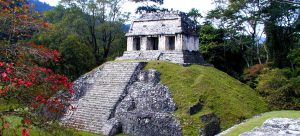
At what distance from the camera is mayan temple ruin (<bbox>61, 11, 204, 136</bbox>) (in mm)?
12172

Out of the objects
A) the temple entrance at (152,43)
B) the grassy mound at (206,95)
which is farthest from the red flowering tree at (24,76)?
the temple entrance at (152,43)

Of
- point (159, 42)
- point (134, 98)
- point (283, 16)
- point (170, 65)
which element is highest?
point (283, 16)

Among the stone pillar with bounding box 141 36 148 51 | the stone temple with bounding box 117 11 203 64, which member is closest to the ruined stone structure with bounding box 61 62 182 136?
the stone temple with bounding box 117 11 203 64

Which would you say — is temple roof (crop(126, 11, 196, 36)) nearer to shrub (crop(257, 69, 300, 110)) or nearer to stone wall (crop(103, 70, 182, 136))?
stone wall (crop(103, 70, 182, 136))

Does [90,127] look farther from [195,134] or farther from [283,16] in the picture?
[283,16]

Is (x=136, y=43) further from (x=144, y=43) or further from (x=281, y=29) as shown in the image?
(x=281, y=29)

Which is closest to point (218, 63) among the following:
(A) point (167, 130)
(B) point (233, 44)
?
(B) point (233, 44)

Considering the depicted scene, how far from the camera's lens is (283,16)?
Answer: 21609 millimetres

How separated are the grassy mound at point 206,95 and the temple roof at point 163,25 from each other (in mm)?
2530

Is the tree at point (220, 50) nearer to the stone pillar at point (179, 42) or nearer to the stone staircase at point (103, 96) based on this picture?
the stone pillar at point (179, 42)

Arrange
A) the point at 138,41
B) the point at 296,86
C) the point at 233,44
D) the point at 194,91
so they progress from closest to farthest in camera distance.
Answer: the point at 194,91 → the point at 296,86 → the point at 138,41 → the point at 233,44

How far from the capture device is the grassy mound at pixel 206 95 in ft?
41.1

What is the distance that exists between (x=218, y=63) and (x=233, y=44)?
6.12 feet

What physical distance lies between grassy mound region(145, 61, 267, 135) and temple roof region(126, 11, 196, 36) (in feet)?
8.30
